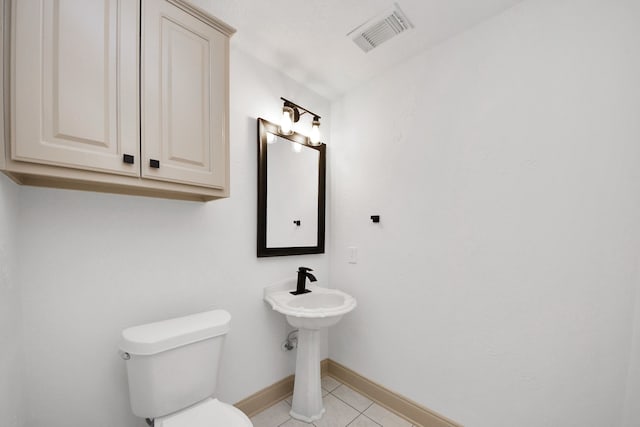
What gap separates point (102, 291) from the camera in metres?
1.17

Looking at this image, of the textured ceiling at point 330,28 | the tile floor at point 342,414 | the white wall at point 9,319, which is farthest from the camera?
the tile floor at point 342,414

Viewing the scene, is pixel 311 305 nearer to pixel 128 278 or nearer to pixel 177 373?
pixel 177 373

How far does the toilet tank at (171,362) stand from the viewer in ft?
3.46

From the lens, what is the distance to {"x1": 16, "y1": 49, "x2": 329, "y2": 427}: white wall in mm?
1039

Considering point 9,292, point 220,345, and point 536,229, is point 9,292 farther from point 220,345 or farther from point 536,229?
point 536,229

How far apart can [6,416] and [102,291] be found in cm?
46

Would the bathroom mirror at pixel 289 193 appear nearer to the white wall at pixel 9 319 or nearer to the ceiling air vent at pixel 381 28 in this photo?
the ceiling air vent at pixel 381 28

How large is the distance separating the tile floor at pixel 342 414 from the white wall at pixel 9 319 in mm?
1191

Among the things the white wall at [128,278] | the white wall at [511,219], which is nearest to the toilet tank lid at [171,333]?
the white wall at [128,278]

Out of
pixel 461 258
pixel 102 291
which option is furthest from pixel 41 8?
pixel 461 258

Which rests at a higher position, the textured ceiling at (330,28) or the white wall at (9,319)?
the textured ceiling at (330,28)

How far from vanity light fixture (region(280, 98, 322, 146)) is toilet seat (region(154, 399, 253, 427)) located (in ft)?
5.32

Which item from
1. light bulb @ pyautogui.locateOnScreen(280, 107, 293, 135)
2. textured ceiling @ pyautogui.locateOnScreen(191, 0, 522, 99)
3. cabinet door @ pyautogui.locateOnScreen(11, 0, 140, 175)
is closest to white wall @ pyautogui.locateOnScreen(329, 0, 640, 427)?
textured ceiling @ pyautogui.locateOnScreen(191, 0, 522, 99)

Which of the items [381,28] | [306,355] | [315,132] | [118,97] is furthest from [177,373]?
[381,28]
